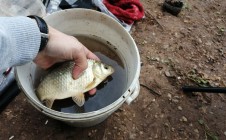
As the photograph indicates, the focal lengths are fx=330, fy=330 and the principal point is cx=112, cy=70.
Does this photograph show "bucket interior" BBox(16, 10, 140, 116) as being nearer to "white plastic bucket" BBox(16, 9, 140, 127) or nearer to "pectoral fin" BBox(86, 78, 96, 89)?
"white plastic bucket" BBox(16, 9, 140, 127)

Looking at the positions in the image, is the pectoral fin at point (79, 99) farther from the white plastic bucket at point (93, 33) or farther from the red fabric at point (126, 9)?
the red fabric at point (126, 9)

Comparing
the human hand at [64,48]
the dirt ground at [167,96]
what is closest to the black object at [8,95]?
the dirt ground at [167,96]

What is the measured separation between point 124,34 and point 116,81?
29 centimetres

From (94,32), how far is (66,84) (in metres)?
0.44

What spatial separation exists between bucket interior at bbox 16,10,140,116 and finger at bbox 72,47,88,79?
245mm

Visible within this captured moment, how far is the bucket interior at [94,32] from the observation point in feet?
5.83

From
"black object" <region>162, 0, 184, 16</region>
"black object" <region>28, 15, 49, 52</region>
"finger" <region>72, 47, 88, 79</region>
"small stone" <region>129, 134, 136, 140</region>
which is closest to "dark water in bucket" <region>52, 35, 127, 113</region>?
"finger" <region>72, 47, 88, 79</region>

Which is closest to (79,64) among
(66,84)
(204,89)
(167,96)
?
(66,84)

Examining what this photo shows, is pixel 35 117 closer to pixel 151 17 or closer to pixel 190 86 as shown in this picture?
pixel 190 86

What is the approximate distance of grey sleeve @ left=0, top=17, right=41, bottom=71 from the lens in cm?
126

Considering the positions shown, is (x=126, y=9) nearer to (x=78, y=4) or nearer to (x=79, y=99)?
(x=78, y=4)

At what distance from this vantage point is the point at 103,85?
1928 mm

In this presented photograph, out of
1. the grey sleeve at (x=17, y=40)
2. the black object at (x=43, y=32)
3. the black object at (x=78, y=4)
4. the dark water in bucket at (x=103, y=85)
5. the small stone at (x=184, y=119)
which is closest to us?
the grey sleeve at (x=17, y=40)

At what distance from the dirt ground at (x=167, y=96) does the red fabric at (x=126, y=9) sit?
10cm
